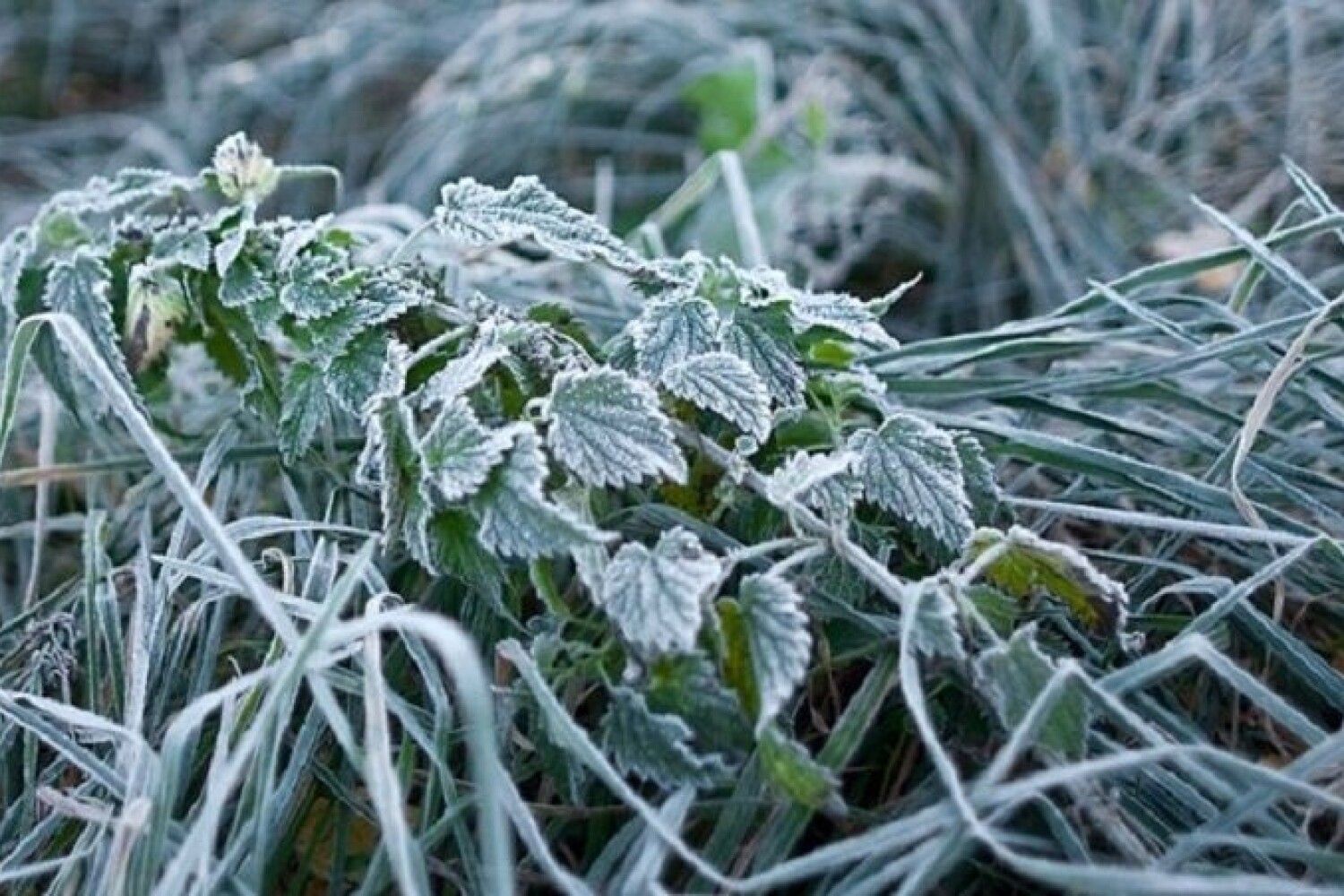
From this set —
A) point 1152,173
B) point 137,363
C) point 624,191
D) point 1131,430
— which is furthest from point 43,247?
point 1152,173

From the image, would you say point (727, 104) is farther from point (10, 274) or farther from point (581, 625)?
point (581, 625)

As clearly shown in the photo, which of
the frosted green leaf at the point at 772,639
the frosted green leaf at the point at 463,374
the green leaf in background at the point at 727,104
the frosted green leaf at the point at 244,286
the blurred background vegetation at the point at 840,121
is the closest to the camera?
the frosted green leaf at the point at 772,639

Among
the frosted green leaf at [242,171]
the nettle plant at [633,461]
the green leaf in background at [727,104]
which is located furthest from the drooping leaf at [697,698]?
the green leaf in background at [727,104]

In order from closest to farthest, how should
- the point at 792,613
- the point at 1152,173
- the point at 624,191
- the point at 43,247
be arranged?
the point at 792,613 < the point at 43,247 < the point at 1152,173 < the point at 624,191

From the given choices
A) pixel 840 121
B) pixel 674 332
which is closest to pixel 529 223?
pixel 674 332

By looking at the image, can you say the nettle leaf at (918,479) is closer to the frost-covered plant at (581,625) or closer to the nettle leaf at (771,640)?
the frost-covered plant at (581,625)

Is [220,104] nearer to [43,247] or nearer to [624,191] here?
[624,191]

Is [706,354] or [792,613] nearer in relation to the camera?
[792,613]
